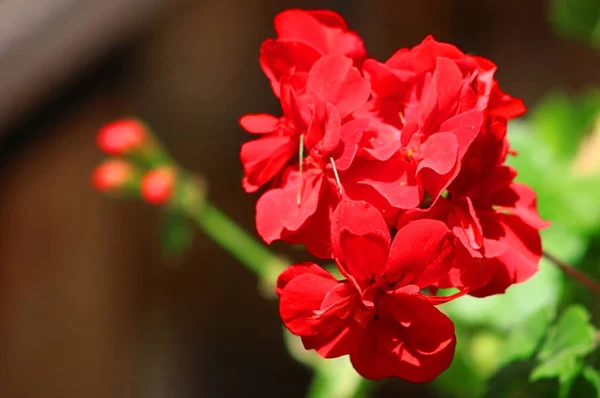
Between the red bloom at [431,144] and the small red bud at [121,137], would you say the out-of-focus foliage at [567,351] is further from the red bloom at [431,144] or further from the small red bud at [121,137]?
the small red bud at [121,137]

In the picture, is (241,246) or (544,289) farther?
(241,246)

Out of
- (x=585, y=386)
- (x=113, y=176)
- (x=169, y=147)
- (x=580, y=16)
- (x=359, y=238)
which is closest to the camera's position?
(x=359, y=238)

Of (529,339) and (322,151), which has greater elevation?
(322,151)

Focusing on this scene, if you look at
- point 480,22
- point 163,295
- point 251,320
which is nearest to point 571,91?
point 480,22

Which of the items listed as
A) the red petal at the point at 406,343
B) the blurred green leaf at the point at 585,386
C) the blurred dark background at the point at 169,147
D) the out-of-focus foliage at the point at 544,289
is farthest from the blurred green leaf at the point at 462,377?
the blurred dark background at the point at 169,147

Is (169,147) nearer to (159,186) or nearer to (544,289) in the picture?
(159,186)

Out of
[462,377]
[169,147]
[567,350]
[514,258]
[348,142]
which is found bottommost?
[462,377]

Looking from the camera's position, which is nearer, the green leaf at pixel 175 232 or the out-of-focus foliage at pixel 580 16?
the out-of-focus foliage at pixel 580 16

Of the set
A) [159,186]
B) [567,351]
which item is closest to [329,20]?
[567,351]

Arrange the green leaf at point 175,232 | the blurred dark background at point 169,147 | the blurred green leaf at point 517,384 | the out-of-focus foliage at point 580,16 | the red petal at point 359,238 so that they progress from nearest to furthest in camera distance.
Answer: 1. the red petal at point 359,238
2. the blurred green leaf at point 517,384
3. the out-of-focus foliage at point 580,16
4. the green leaf at point 175,232
5. the blurred dark background at point 169,147
